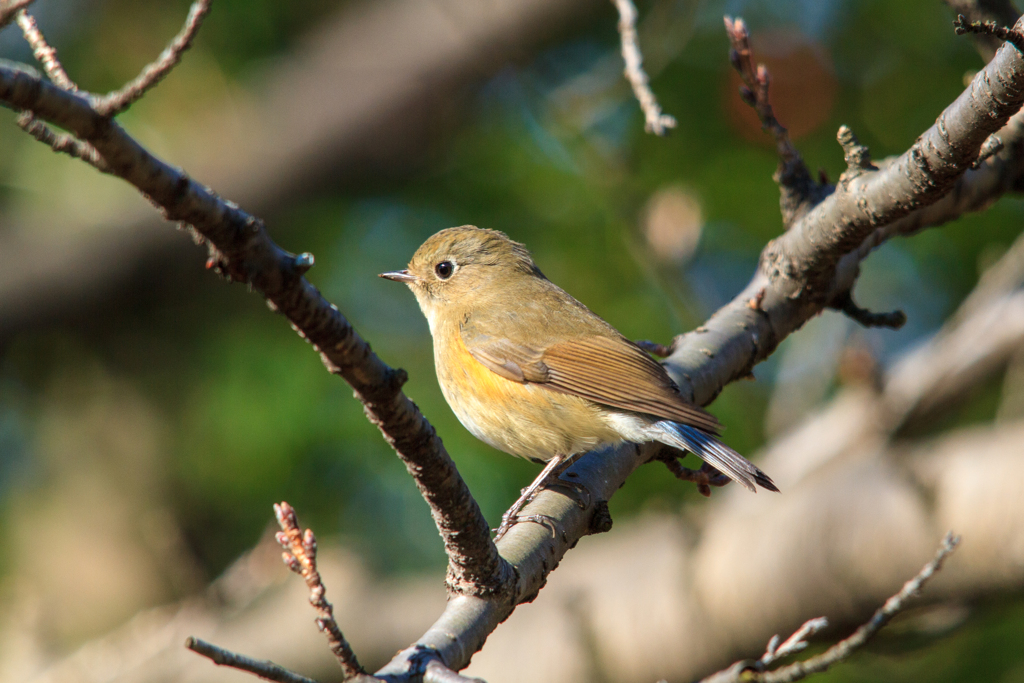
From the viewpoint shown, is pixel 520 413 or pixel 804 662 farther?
pixel 520 413

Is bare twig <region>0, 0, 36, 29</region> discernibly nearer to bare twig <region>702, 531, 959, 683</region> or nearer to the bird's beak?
bare twig <region>702, 531, 959, 683</region>

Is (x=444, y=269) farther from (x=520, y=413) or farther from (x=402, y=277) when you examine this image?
(x=520, y=413)

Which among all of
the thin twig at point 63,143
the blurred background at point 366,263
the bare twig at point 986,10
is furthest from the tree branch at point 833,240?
the thin twig at point 63,143

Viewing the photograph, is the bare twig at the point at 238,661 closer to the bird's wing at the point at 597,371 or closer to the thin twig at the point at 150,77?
the thin twig at the point at 150,77

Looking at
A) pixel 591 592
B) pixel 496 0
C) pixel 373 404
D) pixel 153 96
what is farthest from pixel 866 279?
pixel 153 96

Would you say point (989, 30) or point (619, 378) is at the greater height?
point (619, 378)

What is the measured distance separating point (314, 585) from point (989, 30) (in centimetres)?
183

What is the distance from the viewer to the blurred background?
5.11 metres

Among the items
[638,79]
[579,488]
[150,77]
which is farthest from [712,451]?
[150,77]

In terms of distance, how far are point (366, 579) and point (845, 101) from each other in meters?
4.31

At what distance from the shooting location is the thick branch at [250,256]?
129 cm

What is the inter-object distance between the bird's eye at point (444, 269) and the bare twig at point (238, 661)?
3.04 meters

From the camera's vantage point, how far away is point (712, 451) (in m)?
3.22

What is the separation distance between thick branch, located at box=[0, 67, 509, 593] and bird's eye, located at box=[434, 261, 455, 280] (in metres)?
2.61
